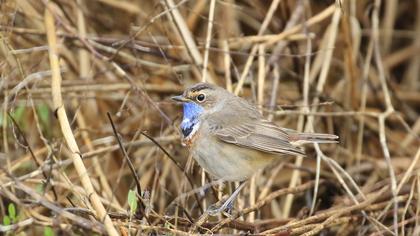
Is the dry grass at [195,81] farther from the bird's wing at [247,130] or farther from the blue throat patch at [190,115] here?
the bird's wing at [247,130]

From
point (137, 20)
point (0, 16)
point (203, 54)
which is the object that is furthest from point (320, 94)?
point (0, 16)

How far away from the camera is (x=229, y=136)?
4.42 m

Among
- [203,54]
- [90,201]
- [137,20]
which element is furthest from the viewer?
[137,20]

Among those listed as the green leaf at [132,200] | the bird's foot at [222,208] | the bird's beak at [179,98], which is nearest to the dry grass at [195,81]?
the bird's foot at [222,208]

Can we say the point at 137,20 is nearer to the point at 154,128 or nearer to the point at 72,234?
the point at 154,128

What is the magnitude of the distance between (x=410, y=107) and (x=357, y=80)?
105 centimetres

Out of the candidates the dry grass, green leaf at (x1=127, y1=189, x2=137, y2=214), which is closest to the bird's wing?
the dry grass

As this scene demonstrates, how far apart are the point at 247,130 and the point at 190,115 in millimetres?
360

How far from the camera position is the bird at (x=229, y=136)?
4332 mm

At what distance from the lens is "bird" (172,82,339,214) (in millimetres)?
4332

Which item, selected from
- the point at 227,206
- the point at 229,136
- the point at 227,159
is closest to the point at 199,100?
the point at 229,136

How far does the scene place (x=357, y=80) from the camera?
618 cm

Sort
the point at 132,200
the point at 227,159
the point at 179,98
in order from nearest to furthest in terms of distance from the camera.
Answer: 1. the point at 132,200
2. the point at 227,159
3. the point at 179,98

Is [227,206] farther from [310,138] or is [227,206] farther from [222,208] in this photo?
[310,138]
